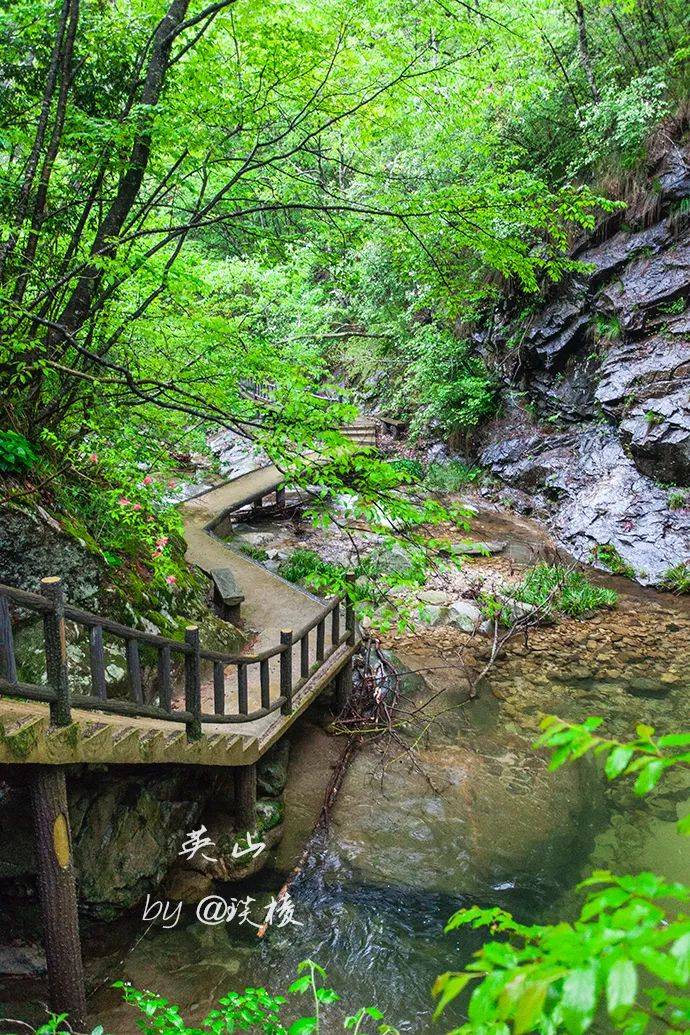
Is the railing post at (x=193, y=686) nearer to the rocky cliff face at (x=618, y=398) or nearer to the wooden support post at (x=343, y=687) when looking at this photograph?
the wooden support post at (x=343, y=687)

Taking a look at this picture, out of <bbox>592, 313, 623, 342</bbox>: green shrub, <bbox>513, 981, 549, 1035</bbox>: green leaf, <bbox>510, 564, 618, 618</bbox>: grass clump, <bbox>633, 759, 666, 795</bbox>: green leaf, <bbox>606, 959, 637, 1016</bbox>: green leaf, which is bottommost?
<bbox>510, 564, 618, 618</bbox>: grass clump

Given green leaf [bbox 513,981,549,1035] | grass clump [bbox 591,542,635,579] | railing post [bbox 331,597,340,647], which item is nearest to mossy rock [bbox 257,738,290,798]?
railing post [bbox 331,597,340,647]

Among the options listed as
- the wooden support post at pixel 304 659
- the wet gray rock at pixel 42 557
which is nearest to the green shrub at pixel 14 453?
the wet gray rock at pixel 42 557

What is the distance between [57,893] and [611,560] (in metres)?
11.6

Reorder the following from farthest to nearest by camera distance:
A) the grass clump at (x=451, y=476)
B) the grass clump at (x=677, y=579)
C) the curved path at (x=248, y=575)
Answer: the grass clump at (x=451, y=476) → the grass clump at (x=677, y=579) → the curved path at (x=248, y=575)

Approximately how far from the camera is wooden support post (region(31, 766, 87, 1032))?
3787 mm

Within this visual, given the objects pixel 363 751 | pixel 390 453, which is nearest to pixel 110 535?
pixel 363 751

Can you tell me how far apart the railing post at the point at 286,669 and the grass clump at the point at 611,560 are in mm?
8545

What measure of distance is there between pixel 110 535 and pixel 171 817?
2.97 meters

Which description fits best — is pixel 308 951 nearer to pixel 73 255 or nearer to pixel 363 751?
pixel 363 751

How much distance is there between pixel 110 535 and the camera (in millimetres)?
6363

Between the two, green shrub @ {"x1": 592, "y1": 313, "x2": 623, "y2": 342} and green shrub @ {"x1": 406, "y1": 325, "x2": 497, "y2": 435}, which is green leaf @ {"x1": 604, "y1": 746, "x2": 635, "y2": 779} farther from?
green shrub @ {"x1": 406, "y1": 325, "x2": 497, "y2": 435}

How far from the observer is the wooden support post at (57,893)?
3.79 meters

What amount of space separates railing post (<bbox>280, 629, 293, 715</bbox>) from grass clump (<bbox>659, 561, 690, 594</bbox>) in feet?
28.1
